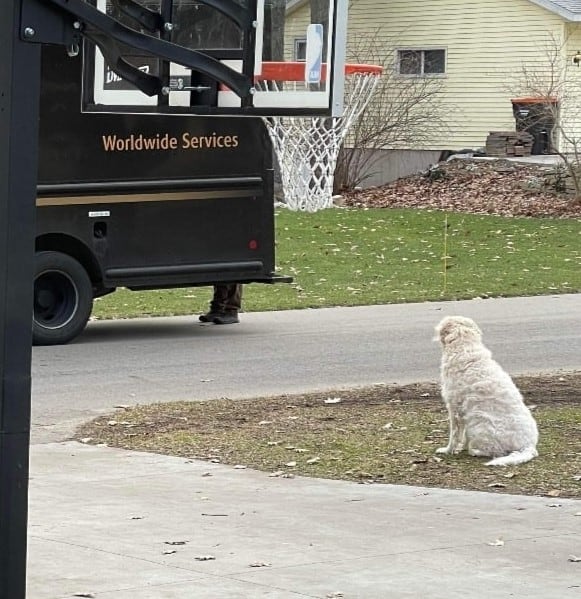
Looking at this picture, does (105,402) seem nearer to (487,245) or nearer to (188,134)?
(188,134)

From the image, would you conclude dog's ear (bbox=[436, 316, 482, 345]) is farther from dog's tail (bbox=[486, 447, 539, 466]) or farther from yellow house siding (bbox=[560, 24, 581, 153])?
yellow house siding (bbox=[560, 24, 581, 153])

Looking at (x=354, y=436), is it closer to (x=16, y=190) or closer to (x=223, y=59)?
(x=223, y=59)

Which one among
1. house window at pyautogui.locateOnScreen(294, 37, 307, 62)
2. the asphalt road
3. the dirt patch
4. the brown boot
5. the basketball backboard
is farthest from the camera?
the brown boot

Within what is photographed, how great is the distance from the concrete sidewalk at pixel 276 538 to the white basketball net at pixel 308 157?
74.4 feet

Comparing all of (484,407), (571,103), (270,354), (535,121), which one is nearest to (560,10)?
(571,103)

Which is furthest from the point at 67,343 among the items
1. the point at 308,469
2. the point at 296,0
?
the point at 308,469

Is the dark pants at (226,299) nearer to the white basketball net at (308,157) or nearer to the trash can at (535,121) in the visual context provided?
the white basketball net at (308,157)

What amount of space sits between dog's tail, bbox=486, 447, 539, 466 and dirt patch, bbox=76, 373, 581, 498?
0.17 feet

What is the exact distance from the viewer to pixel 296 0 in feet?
52.2

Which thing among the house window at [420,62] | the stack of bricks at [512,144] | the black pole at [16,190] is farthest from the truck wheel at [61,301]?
the house window at [420,62]

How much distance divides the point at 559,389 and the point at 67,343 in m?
5.06

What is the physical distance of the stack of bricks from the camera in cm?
3566

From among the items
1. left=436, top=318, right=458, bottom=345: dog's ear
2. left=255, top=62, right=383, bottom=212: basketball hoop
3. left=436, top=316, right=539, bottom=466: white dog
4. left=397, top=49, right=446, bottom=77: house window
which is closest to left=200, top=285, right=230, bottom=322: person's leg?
left=436, top=318, right=458, bottom=345: dog's ear

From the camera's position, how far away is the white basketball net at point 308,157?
1248 inches
